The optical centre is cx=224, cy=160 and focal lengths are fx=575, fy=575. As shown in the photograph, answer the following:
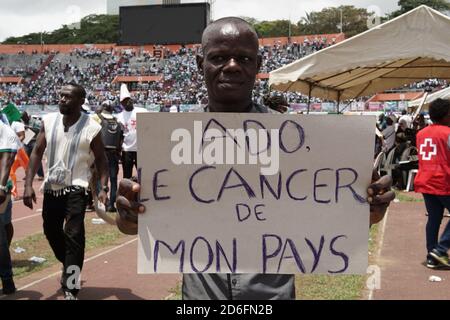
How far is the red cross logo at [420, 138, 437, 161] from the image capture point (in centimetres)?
608

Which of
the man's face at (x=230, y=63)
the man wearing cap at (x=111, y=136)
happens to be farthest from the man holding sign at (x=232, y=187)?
the man wearing cap at (x=111, y=136)

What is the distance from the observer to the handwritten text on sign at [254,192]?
6.54 ft

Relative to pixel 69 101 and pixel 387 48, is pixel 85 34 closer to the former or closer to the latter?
pixel 387 48

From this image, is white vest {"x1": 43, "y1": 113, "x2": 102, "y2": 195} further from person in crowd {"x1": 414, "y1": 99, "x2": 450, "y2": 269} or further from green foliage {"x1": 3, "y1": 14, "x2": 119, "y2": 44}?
green foliage {"x1": 3, "y1": 14, "x2": 119, "y2": 44}

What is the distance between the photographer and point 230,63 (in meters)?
2.03

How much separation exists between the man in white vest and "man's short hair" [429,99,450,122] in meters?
3.49

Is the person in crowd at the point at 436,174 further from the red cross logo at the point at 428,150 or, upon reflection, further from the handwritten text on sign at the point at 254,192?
the handwritten text on sign at the point at 254,192

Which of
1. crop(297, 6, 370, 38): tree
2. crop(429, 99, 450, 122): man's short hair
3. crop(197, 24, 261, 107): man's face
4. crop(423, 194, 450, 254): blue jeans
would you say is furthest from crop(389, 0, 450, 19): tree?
crop(197, 24, 261, 107): man's face

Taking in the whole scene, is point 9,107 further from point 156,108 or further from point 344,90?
Result: point 156,108

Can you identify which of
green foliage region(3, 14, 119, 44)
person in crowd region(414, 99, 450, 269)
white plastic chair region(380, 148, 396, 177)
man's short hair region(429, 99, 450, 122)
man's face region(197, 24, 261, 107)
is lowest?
white plastic chair region(380, 148, 396, 177)

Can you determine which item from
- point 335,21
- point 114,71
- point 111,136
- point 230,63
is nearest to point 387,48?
point 111,136

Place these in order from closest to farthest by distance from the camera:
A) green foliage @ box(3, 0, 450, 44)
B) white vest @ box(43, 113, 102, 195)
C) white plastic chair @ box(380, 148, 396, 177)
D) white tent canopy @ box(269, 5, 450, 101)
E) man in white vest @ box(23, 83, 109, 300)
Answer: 1. man in white vest @ box(23, 83, 109, 300)
2. white vest @ box(43, 113, 102, 195)
3. white tent canopy @ box(269, 5, 450, 101)
4. white plastic chair @ box(380, 148, 396, 177)
5. green foliage @ box(3, 0, 450, 44)

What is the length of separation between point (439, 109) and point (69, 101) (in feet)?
12.4
